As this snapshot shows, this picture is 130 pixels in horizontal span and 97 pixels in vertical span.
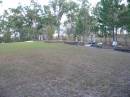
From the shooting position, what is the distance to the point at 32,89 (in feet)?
28.0

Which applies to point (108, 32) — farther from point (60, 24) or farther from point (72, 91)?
point (72, 91)

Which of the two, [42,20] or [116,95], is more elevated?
[42,20]

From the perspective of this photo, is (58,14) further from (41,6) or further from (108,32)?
(108,32)

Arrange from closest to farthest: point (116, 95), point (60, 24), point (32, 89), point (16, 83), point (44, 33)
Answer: point (116, 95), point (32, 89), point (16, 83), point (44, 33), point (60, 24)

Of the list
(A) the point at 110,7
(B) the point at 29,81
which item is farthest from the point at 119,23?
(B) the point at 29,81

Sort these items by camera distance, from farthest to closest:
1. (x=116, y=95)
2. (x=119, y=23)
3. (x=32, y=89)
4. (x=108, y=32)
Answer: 1. (x=108, y=32)
2. (x=119, y=23)
3. (x=32, y=89)
4. (x=116, y=95)

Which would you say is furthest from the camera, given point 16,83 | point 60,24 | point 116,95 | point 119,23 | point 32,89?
point 60,24

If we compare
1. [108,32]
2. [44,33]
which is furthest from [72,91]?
[44,33]

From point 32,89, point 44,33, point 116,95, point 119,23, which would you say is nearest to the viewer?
point 116,95

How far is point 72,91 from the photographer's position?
27.6ft

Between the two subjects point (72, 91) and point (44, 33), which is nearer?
point (72, 91)

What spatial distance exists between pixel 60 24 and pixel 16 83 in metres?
59.8

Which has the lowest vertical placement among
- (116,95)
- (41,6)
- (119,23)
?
(116,95)

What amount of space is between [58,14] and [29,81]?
190 feet
